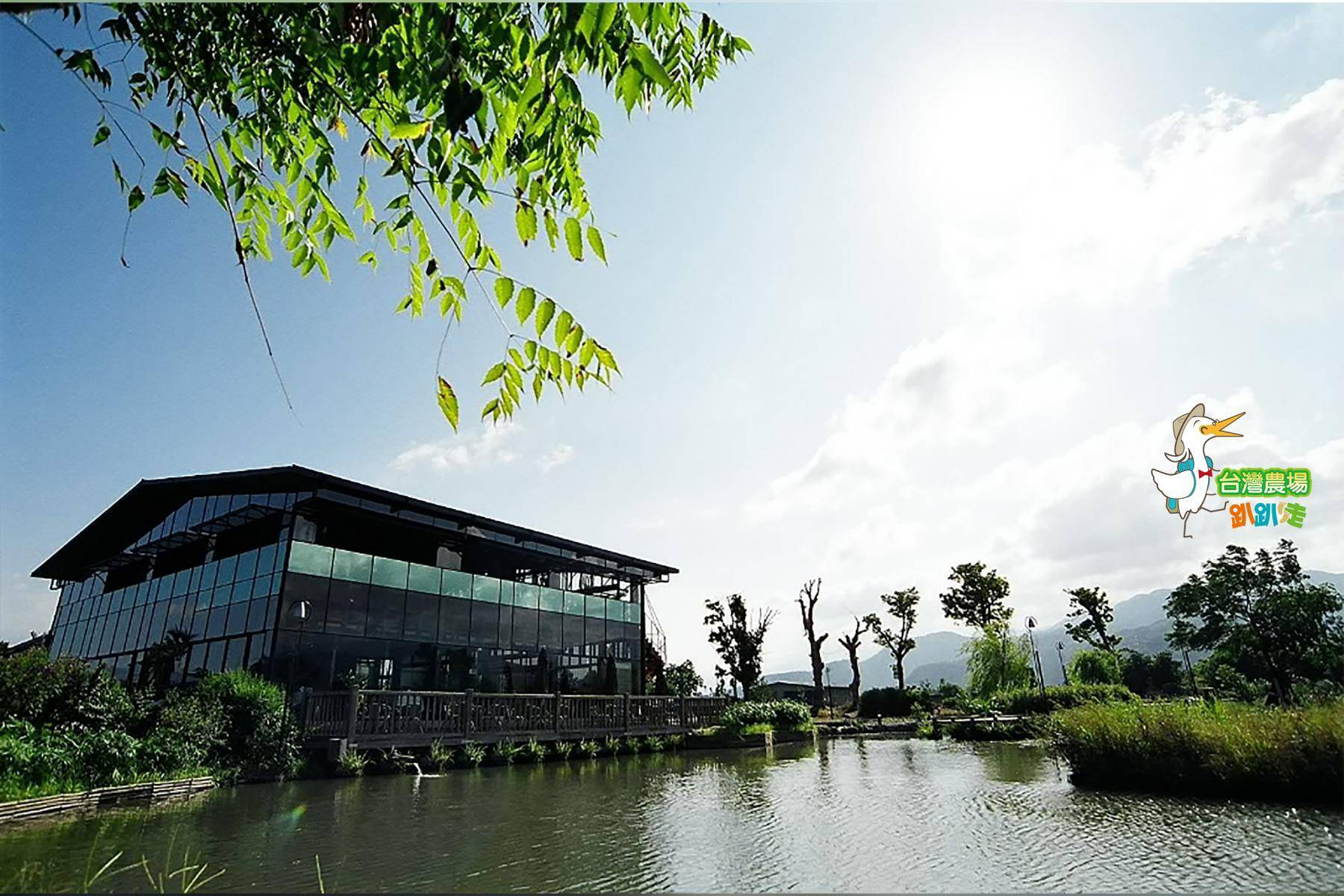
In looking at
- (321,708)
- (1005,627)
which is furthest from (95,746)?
(1005,627)

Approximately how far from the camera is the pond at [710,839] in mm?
5586

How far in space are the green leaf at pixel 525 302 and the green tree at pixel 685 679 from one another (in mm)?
36633

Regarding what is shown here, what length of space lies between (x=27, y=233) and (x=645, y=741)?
1913 centimetres

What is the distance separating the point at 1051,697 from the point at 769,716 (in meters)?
9.88

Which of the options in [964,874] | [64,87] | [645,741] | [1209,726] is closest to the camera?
[64,87]

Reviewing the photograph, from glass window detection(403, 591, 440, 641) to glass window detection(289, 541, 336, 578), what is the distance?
8.14 ft

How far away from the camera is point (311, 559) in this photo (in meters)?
17.6

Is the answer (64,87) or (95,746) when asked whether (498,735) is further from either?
(64,87)

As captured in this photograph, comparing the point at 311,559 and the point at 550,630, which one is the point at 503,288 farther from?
the point at 550,630

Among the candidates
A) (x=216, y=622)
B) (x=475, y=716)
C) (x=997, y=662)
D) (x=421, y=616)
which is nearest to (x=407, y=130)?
(x=475, y=716)

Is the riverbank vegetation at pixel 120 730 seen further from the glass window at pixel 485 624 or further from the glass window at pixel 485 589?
the glass window at pixel 485 589

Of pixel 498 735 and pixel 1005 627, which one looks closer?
pixel 498 735

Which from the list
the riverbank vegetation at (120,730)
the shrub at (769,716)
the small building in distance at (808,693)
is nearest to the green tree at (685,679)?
the small building in distance at (808,693)

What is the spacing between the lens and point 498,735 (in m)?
16.6
